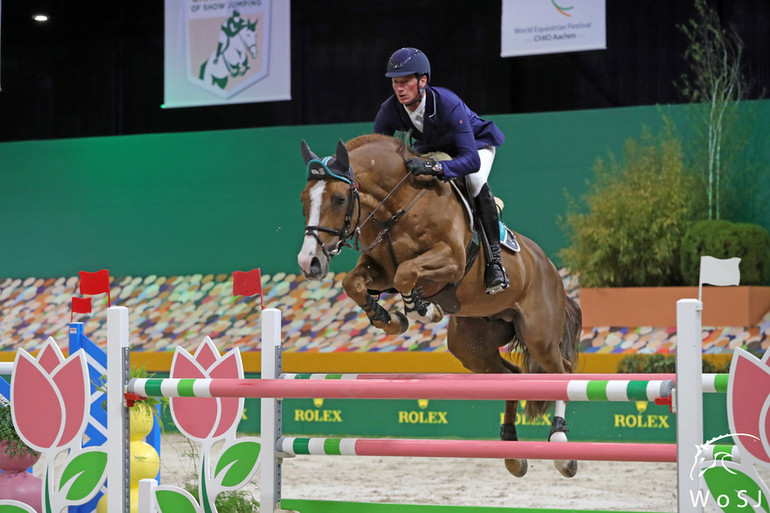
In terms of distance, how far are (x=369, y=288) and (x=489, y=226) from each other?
58 centimetres

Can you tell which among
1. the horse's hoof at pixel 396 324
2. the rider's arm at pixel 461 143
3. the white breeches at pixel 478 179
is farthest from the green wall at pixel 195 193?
the horse's hoof at pixel 396 324

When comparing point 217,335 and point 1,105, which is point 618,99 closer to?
point 217,335

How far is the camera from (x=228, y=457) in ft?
9.53

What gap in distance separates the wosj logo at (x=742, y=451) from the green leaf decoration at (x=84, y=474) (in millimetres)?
1693

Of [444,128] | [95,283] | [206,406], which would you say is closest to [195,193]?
[95,283]

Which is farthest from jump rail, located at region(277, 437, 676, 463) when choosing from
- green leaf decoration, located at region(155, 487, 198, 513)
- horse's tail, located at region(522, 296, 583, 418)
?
horse's tail, located at region(522, 296, 583, 418)

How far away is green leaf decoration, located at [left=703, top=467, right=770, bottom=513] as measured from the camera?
2275 mm

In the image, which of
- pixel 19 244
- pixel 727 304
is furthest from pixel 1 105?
pixel 727 304

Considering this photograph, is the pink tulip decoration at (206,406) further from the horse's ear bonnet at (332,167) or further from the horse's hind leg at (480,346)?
the horse's hind leg at (480,346)

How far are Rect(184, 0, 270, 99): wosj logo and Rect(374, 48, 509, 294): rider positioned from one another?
4.25 m

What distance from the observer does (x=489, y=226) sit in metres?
3.68

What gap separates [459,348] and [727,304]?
131 inches

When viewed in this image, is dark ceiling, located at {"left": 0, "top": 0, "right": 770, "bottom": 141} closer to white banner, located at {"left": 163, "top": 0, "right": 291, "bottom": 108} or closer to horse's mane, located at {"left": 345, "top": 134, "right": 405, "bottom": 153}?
white banner, located at {"left": 163, "top": 0, "right": 291, "bottom": 108}

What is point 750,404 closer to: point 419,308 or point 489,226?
point 419,308
